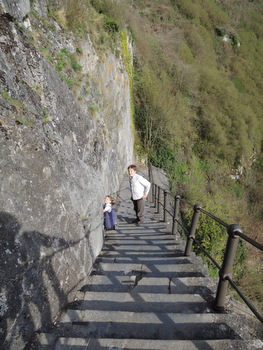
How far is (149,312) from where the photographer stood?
2.07m

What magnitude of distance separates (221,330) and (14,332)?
6.55 ft

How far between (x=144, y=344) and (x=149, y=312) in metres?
0.39

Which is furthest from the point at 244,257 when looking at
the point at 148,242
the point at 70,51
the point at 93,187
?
the point at 70,51

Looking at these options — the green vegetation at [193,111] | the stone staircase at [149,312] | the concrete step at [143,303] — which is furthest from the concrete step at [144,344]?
the green vegetation at [193,111]

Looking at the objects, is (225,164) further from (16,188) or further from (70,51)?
(16,188)

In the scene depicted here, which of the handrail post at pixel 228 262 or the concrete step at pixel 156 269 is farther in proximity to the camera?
the concrete step at pixel 156 269

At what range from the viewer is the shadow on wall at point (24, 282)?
1764 mm

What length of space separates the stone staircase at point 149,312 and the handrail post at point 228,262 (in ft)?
0.40

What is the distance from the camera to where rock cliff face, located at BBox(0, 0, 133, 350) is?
1899 millimetres

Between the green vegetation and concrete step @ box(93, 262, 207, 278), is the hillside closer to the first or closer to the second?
the green vegetation

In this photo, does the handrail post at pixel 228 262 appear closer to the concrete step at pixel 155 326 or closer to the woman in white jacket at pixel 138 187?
the concrete step at pixel 155 326

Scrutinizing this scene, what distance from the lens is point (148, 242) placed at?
3945 millimetres

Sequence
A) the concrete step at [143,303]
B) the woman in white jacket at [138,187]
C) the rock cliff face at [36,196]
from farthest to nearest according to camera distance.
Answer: the woman in white jacket at [138,187], the concrete step at [143,303], the rock cliff face at [36,196]

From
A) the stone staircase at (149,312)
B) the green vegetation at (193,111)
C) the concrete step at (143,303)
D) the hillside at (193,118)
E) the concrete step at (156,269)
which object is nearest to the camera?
the stone staircase at (149,312)
